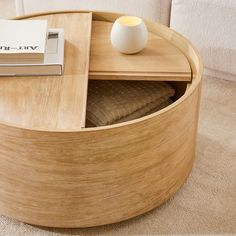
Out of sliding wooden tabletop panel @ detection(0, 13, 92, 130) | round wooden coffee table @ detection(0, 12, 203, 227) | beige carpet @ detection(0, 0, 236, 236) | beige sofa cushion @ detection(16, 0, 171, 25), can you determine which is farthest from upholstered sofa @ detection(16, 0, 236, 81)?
sliding wooden tabletop panel @ detection(0, 13, 92, 130)

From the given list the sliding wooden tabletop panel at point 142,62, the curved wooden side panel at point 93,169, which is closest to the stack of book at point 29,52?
the sliding wooden tabletop panel at point 142,62

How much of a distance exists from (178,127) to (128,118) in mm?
249

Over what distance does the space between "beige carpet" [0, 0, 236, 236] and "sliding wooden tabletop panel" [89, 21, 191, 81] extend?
1.20 ft

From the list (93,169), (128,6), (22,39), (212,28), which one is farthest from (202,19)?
(93,169)

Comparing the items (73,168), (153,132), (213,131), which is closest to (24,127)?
(73,168)

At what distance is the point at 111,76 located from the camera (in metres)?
1.71

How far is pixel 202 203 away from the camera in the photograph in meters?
1.72

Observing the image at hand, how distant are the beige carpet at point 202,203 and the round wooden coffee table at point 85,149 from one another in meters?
0.06

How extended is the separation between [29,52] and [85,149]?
0.44 meters

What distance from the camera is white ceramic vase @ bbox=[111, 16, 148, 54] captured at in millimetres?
1767

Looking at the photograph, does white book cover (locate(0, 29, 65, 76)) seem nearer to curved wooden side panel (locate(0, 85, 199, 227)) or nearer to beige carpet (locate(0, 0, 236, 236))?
curved wooden side panel (locate(0, 85, 199, 227))

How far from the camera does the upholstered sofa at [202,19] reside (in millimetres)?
2189

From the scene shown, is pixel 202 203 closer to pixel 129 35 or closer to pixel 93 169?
pixel 93 169

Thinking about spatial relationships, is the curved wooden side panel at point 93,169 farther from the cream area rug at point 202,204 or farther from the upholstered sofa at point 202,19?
the upholstered sofa at point 202,19
